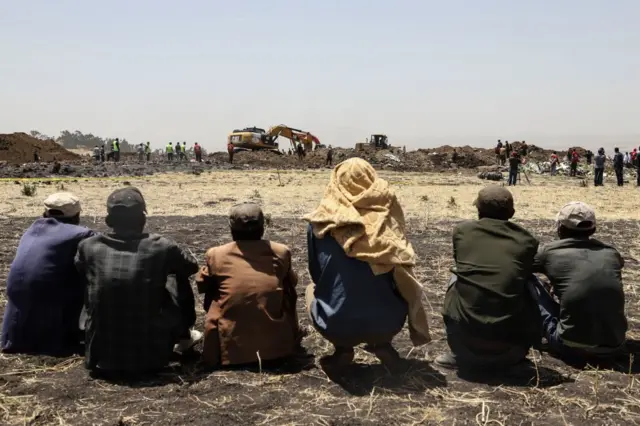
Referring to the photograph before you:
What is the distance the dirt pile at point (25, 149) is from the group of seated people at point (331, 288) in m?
40.8

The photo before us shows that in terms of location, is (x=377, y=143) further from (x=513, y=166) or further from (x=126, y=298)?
(x=126, y=298)

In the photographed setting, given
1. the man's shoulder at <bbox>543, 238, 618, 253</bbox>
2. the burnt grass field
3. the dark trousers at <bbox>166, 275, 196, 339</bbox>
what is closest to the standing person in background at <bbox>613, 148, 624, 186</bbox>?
the burnt grass field

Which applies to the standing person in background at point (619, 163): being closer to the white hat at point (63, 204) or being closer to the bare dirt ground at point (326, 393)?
the bare dirt ground at point (326, 393)

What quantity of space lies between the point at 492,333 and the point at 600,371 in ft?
2.78

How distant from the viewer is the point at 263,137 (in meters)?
43.3

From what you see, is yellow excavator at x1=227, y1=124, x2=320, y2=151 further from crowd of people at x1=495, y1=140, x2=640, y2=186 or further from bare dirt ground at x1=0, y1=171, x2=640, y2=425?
bare dirt ground at x1=0, y1=171, x2=640, y2=425

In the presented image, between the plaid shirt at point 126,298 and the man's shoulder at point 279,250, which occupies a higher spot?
the man's shoulder at point 279,250

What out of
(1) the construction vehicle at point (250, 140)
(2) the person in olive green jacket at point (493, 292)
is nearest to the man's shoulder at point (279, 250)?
(2) the person in olive green jacket at point (493, 292)

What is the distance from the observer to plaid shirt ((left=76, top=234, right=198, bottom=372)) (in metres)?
3.92

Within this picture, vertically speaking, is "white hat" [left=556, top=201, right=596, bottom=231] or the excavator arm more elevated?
the excavator arm

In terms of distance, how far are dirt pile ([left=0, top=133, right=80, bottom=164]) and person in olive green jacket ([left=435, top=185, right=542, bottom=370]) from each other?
42241 mm

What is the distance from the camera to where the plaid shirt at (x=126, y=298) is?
392 centimetres

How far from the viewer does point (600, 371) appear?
4141 mm

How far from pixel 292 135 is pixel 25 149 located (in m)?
19.1
